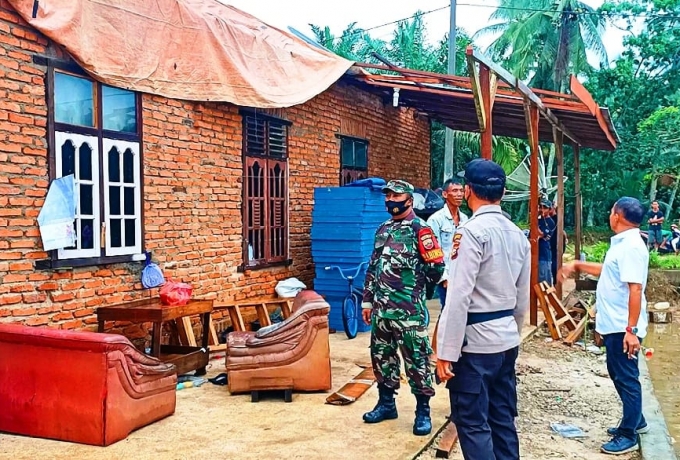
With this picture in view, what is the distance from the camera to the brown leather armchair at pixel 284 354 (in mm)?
5121

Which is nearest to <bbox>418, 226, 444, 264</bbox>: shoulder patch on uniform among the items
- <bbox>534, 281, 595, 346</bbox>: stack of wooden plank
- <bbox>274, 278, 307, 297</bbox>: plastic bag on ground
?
<bbox>274, 278, 307, 297</bbox>: plastic bag on ground

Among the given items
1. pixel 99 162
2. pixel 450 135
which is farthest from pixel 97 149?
pixel 450 135

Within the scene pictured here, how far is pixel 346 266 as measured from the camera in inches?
324

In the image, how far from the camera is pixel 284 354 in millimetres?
5117

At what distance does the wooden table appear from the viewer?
213 inches

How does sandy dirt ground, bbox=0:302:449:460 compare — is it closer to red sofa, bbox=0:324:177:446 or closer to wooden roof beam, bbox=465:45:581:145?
red sofa, bbox=0:324:177:446

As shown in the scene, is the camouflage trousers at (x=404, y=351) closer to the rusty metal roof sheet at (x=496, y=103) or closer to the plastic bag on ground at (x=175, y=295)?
the plastic bag on ground at (x=175, y=295)

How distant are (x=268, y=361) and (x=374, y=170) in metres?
6.77

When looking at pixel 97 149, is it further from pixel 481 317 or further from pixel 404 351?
pixel 481 317

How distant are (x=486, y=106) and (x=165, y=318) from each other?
11.4 ft

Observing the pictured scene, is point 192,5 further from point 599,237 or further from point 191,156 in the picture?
point 599,237

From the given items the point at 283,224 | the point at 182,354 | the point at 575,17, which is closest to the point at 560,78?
the point at 575,17

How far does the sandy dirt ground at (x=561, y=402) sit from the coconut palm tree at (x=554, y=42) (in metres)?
17.1

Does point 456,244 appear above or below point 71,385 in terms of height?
above
